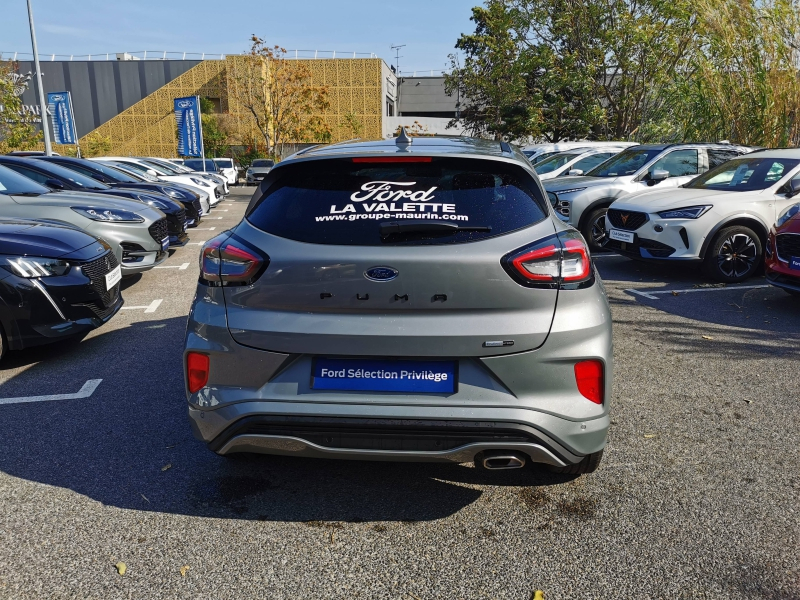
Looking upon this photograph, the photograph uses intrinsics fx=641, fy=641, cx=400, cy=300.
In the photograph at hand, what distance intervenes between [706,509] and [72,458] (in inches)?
129

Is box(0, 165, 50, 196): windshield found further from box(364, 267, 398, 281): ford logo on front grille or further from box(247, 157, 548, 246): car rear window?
box(364, 267, 398, 281): ford logo on front grille

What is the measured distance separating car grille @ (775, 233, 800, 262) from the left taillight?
593cm

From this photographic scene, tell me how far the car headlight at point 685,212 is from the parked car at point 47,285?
6.61 metres

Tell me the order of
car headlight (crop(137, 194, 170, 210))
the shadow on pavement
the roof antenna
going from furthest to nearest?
car headlight (crop(137, 194, 170, 210)), the roof antenna, the shadow on pavement

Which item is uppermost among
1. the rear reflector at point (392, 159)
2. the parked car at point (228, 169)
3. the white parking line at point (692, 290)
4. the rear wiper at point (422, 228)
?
the rear reflector at point (392, 159)

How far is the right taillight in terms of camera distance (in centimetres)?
265

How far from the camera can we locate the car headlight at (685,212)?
809cm

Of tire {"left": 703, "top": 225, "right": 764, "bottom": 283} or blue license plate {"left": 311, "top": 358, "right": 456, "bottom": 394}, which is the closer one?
blue license plate {"left": 311, "top": 358, "right": 456, "bottom": 394}

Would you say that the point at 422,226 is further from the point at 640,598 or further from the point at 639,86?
the point at 639,86

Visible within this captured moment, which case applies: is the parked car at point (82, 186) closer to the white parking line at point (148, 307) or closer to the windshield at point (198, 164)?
the white parking line at point (148, 307)

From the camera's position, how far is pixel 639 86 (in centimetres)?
2309

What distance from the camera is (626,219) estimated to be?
8.73m

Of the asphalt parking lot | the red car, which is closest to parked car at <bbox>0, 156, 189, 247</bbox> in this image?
the asphalt parking lot

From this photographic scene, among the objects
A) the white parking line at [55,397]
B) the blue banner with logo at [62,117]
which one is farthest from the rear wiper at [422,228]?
the blue banner with logo at [62,117]
